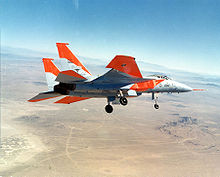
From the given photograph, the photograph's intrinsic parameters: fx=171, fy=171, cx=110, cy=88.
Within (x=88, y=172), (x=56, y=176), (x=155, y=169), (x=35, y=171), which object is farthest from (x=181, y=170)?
(x=35, y=171)

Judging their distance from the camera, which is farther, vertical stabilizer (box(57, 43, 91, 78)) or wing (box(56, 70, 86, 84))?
vertical stabilizer (box(57, 43, 91, 78))

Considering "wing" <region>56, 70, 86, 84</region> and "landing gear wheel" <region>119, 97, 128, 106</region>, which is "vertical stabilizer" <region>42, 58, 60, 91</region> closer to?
"wing" <region>56, 70, 86, 84</region>

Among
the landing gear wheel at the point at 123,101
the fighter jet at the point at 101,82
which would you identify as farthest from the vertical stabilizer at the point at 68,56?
the landing gear wheel at the point at 123,101

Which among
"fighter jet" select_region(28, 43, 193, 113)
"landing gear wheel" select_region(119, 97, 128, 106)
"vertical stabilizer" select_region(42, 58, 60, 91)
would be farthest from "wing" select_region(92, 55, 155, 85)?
"vertical stabilizer" select_region(42, 58, 60, 91)

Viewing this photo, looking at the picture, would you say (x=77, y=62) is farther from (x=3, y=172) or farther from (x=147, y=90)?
(x=3, y=172)

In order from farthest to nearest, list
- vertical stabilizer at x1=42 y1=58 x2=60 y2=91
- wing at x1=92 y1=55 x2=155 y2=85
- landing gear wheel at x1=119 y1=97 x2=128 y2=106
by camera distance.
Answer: vertical stabilizer at x1=42 y1=58 x2=60 y2=91 → landing gear wheel at x1=119 y1=97 x2=128 y2=106 → wing at x1=92 y1=55 x2=155 y2=85

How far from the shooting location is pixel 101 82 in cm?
1439

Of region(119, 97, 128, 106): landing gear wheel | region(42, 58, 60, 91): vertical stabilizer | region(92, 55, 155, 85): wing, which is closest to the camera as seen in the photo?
region(92, 55, 155, 85): wing

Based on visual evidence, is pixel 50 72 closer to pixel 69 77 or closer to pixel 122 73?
pixel 69 77

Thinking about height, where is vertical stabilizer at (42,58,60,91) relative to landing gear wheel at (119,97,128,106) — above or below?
above

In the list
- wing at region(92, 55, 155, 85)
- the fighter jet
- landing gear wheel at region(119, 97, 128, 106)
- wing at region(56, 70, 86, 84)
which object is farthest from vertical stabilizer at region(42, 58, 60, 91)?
landing gear wheel at region(119, 97, 128, 106)

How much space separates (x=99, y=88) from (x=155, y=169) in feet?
701

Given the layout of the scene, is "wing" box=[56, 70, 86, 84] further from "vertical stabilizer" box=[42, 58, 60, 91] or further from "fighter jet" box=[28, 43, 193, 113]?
"vertical stabilizer" box=[42, 58, 60, 91]

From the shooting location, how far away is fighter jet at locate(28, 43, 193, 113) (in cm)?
1266
